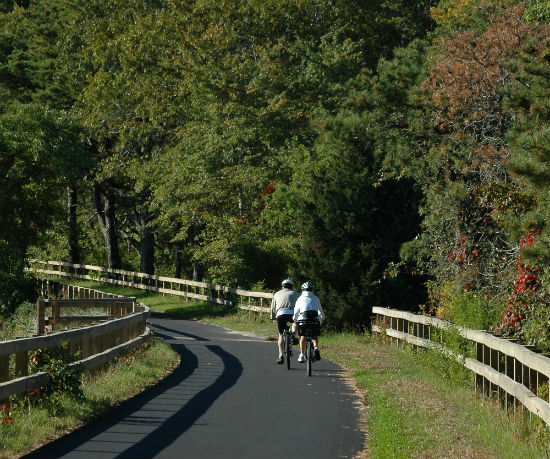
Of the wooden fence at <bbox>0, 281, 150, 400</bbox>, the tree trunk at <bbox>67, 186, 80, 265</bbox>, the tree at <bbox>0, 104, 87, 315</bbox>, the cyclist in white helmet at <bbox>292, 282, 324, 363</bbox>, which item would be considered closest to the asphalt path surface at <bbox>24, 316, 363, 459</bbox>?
the cyclist in white helmet at <bbox>292, 282, 324, 363</bbox>

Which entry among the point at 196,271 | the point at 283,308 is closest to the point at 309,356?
the point at 283,308

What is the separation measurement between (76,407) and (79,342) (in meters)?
4.26

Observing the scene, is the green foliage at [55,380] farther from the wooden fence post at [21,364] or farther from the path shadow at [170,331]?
the path shadow at [170,331]

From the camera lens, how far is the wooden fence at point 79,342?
12242mm

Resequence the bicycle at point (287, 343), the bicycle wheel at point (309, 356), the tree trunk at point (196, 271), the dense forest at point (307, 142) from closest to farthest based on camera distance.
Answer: the bicycle wheel at point (309, 356) < the bicycle at point (287, 343) < the dense forest at point (307, 142) < the tree trunk at point (196, 271)

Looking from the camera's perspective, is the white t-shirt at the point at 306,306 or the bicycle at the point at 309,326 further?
the white t-shirt at the point at 306,306

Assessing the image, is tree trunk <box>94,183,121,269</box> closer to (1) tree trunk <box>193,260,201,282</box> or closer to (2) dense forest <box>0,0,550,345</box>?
(2) dense forest <box>0,0,550,345</box>

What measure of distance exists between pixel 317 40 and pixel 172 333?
19.4 metres

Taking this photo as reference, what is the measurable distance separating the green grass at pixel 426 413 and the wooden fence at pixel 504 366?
0.27m

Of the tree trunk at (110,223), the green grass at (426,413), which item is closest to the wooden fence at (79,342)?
the green grass at (426,413)

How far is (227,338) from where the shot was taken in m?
31.1

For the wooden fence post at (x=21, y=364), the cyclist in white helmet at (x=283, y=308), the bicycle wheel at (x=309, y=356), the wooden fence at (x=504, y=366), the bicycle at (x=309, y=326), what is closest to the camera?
the wooden fence at (x=504, y=366)

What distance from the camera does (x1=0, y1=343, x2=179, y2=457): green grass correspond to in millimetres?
11188

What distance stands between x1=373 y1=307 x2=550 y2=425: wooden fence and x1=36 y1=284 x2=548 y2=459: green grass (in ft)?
0.90
